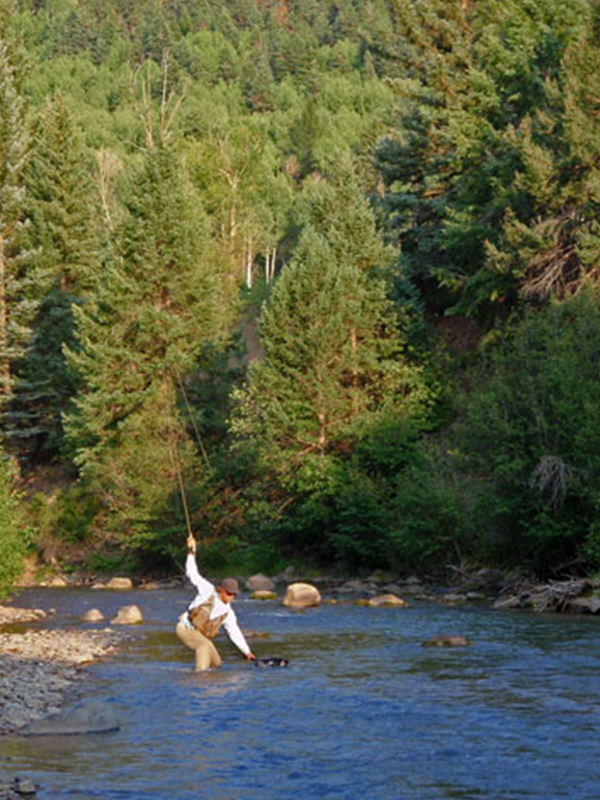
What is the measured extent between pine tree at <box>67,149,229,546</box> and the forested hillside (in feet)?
0.36

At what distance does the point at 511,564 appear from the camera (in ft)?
119

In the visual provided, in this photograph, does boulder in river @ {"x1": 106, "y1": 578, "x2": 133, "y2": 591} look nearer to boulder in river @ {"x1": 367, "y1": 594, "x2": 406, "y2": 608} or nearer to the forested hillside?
the forested hillside

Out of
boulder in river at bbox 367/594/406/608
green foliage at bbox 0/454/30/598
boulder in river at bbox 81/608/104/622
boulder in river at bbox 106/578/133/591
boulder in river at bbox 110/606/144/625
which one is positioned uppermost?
green foliage at bbox 0/454/30/598

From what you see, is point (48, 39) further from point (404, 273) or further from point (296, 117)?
point (404, 273)

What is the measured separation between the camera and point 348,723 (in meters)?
16.8

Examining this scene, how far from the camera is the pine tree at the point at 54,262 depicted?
5766 cm

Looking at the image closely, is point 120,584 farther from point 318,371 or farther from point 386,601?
point 386,601

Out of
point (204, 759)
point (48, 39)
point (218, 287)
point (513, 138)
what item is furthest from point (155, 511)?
point (48, 39)

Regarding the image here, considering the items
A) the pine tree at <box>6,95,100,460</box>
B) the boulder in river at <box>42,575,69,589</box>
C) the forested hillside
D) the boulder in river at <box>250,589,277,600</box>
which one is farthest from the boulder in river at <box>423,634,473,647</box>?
the pine tree at <box>6,95,100,460</box>

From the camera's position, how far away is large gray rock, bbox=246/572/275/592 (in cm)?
3978

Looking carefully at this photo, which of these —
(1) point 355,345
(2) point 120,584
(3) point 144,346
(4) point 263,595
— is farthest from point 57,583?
(1) point 355,345

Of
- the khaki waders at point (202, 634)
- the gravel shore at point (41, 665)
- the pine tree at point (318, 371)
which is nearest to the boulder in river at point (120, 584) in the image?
the pine tree at point (318, 371)

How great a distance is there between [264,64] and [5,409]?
12352 centimetres

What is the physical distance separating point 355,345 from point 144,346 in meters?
10.4
